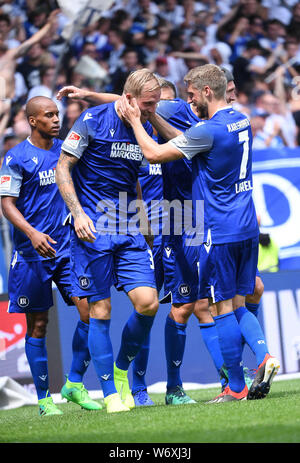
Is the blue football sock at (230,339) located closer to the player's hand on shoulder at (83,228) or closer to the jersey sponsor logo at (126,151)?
the player's hand on shoulder at (83,228)

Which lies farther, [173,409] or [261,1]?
[261,1]

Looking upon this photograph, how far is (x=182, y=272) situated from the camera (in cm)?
579

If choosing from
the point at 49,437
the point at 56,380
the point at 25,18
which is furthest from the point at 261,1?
the point at 49,437

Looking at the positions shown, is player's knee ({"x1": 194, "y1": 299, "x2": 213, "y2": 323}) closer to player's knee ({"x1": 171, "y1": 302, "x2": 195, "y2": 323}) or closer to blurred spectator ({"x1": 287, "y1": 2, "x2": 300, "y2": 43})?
player's knee ({"x1": 171, "y1": 302, "x2": 195, "y2": 323})

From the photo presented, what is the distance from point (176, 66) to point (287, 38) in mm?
2613

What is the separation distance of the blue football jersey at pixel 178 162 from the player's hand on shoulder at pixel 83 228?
1.11 metres

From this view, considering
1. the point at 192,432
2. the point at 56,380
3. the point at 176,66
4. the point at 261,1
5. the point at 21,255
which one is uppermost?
the point at 261,1

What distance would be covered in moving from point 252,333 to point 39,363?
1899 millimetres

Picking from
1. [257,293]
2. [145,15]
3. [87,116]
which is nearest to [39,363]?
[257,293]

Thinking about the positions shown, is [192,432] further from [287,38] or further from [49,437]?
[287,38]

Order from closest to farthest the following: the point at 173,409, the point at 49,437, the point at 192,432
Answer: the point at 192,432, the point at 49,437, the point at 173,409

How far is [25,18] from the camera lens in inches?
462

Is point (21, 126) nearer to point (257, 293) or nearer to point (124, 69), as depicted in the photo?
point (124, 69)

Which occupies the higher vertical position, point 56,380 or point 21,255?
point 21,255
